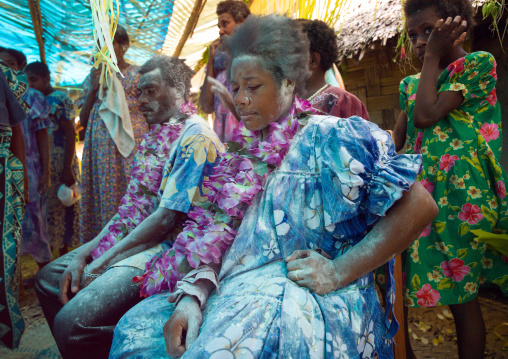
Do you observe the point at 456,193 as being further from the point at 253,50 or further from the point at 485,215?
the point at 253,50

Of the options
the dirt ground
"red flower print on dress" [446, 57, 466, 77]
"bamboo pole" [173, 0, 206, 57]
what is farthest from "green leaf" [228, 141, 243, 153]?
"bamboo pole" [173, 0, 206, 57]

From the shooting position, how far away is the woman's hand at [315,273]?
4.09ft

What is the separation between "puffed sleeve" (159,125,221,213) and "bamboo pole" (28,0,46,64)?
3.69 metres

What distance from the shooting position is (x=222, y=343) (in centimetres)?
114

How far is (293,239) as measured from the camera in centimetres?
138

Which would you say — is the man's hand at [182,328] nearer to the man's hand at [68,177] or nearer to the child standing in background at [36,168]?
the child standing in background at [36,168]

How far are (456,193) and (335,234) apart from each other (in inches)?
41.7

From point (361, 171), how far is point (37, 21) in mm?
5176

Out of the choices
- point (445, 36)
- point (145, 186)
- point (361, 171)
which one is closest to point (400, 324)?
point (361, 171)

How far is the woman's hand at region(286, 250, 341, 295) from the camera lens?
4.09 feet

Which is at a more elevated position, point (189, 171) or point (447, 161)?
point (189, 171)

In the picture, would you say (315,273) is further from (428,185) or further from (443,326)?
(443,326)

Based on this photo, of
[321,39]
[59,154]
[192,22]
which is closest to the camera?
[321,39]

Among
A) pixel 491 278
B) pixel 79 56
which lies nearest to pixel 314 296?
pixel 491 278
